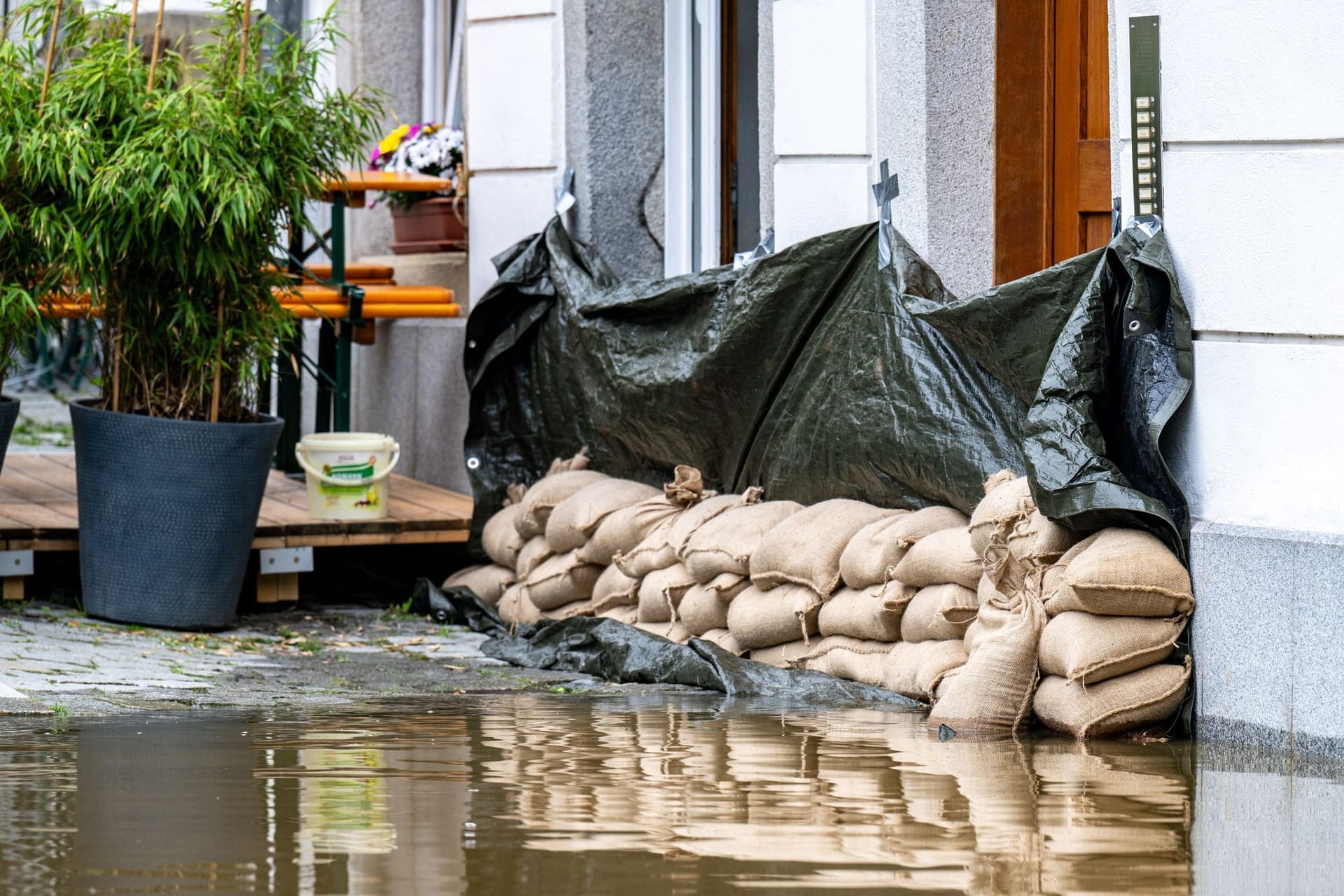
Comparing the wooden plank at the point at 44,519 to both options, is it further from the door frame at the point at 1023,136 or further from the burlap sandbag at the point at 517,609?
the door frame at the point at 1023,136

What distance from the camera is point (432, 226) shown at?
8.90 metres

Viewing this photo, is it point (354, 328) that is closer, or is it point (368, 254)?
point (354, 328)

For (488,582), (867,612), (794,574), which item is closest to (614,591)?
(488,582)

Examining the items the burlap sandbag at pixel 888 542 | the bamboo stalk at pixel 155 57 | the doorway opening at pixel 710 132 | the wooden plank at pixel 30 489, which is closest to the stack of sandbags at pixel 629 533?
the burlap sandbag at pixel 888 542

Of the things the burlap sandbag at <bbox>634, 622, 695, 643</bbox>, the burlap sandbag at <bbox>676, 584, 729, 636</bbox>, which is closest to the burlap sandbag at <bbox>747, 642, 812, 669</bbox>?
the burlap sandbag at <bbox>676, 584, 729, 636</bbox>

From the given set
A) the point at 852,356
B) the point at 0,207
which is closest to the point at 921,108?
the point at 852,356

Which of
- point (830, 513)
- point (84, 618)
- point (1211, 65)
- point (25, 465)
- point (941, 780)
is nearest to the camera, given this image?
point (941, 780)

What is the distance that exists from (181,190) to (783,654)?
98.4 inches

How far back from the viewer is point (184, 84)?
6504 millimetres

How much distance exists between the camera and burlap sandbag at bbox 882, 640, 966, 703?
489cm

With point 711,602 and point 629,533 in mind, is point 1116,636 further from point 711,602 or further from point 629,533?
point 629,533

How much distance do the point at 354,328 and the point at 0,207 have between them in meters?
2.80

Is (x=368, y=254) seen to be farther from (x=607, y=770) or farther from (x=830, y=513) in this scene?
(x=607, y=770)

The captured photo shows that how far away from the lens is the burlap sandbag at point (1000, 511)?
477 cm
